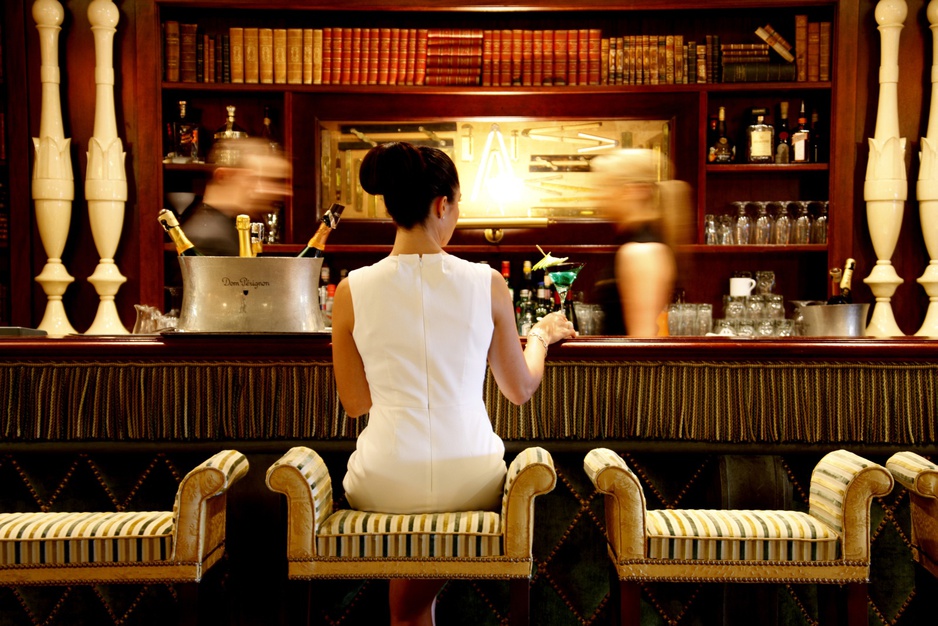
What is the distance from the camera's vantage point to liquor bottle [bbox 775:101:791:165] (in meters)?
4.04

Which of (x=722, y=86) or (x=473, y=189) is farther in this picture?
(x=473, y=189)

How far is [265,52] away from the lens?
3.97 meters

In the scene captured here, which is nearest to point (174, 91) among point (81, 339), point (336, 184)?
point (336, 184)

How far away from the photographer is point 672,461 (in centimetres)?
206

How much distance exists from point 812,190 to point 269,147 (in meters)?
2.73

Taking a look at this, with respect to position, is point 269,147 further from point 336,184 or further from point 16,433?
point 16,433

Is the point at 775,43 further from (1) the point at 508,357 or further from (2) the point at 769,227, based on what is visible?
(1) the point at 508,357

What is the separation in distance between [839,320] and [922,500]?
1625mm

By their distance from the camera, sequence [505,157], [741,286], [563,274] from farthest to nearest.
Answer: [505,157], [741,286], [563,274]

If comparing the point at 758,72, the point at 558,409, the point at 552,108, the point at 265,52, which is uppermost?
the point at 265,52

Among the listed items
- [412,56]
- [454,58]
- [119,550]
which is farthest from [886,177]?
[119,550]

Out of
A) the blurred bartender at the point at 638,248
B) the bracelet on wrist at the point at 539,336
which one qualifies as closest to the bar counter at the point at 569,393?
the bracelet on wrist at the point at 539,336

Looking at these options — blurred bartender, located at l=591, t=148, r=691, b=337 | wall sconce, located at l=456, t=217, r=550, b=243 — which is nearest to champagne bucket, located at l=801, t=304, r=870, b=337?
blurred bartender, located at l=591, t=148, r=691, b=337

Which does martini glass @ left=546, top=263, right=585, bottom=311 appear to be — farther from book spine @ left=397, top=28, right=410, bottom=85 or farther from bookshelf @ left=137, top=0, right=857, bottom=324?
book spine @ left=397, top=28, right=410, bottom=85
